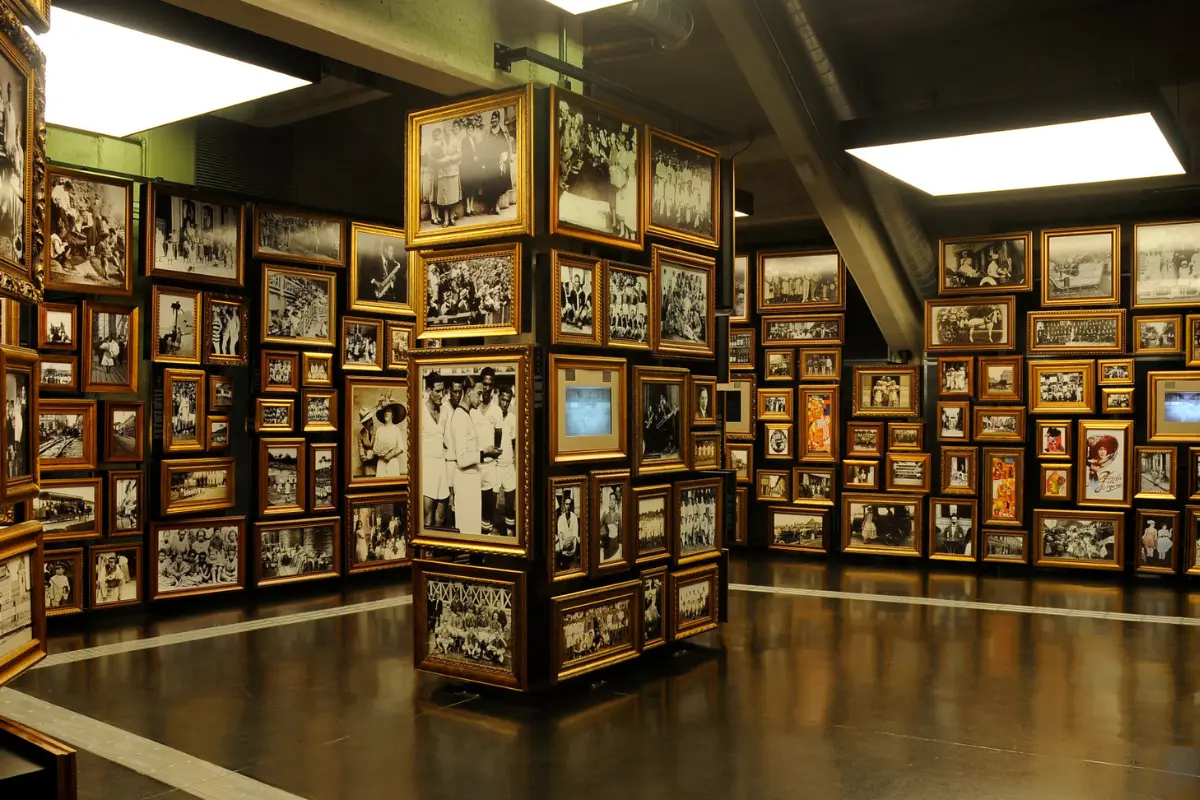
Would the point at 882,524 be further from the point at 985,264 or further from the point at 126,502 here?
the point at 126,502

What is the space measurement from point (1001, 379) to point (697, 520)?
5760 mm

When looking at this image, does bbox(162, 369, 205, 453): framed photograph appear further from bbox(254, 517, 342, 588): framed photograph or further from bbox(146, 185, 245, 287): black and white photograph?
bbox(254, 517, 342, 588): framed photograph

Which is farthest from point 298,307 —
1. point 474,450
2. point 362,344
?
point 474,450

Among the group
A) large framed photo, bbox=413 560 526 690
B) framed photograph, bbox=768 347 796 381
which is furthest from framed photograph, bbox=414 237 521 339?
framed photograph, bbox=768 347 796 381

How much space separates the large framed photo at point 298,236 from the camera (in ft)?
33.6

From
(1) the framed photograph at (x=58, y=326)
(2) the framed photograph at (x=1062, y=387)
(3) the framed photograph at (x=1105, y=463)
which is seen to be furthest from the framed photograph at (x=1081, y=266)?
(1) the framed photograph at (x=58, y=326)

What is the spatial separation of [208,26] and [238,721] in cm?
404

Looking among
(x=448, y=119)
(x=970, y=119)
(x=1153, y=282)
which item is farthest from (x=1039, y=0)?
(x=448, y=119)

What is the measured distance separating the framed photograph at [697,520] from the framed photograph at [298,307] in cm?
467

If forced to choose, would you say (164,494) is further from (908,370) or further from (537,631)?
(908,370)

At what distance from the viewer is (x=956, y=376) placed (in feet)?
40.7

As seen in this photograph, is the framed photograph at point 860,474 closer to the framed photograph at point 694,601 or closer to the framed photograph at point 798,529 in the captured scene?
the framed photograph at point 798,529

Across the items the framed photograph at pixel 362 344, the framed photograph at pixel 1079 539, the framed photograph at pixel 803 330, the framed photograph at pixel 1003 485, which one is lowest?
the framed photograph at pixel 1079 539

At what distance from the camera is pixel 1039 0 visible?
9344mm
